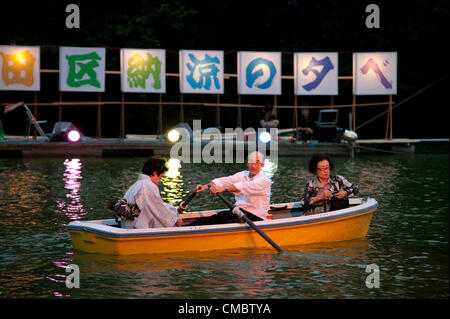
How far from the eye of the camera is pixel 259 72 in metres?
26.6

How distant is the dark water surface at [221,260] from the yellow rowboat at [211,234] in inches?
4.4

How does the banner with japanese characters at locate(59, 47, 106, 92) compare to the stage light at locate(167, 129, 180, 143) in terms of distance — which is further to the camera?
the stage light at locate(167, 129, 180, 143)

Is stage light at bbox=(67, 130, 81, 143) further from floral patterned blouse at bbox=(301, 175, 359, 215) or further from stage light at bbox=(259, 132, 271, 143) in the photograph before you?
floral patterned blouse at bbox=(301, 175, 359, 215)

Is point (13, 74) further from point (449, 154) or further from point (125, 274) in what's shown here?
point (125, 274)

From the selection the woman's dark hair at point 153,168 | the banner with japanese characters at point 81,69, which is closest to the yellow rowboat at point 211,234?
the woman's dark hair at point 153,168

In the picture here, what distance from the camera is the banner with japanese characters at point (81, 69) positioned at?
86.4ft

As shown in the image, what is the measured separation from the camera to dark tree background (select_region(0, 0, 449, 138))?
3188cm

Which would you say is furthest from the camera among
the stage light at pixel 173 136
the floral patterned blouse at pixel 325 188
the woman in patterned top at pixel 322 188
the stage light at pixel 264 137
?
the stage light at pixel 173 136

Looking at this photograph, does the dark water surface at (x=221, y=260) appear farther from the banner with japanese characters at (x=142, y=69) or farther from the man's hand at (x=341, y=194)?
the banner with japanese characters at (x=142, y=69)

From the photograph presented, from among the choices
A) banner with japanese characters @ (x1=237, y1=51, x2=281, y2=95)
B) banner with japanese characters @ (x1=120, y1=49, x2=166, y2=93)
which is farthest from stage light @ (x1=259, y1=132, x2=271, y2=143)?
banner with japanese characters @ (x1=120, y1=49, x2=166, y2=93)

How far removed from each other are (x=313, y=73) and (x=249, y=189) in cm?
1661

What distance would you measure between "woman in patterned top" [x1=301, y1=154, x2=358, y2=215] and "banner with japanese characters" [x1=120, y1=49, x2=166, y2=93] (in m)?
16.3

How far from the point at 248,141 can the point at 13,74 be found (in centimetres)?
784
